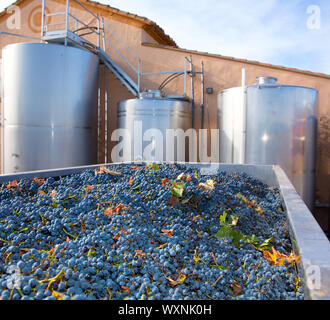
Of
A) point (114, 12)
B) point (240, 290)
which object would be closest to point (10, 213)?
point (240, 290)

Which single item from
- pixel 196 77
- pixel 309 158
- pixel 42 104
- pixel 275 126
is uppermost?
pixel 196 77

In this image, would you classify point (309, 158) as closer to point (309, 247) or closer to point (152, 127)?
point (152, 127)

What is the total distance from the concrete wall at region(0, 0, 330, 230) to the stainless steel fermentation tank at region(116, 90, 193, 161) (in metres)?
1.35

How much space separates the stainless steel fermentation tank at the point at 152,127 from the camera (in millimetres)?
6590

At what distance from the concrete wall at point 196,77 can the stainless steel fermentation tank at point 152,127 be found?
1.35 m

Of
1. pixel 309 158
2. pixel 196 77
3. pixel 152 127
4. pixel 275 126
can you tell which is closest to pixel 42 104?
pixel 152 127

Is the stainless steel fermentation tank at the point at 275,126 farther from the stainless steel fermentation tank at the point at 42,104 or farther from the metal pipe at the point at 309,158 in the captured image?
the stainless steel fermentation tank at the point at 42,104

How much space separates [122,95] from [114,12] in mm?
2250

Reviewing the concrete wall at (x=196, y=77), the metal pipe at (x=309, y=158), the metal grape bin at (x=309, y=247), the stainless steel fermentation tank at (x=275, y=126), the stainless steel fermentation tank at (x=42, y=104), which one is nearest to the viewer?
the metal grape bin at (x=309, y=247)

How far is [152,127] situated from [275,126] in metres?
2.39

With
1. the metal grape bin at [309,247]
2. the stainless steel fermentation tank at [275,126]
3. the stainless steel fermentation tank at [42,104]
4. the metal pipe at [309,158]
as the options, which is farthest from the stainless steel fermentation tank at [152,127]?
the metal grape bin at [309,247]

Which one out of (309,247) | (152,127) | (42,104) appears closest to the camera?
(309,247)

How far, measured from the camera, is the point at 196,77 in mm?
8102
